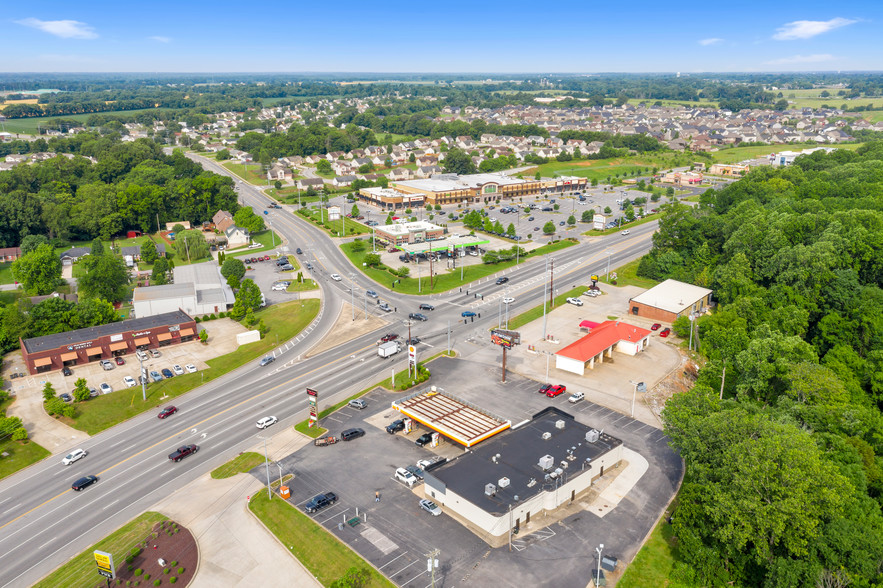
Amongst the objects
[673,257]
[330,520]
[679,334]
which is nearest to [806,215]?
[673,257]

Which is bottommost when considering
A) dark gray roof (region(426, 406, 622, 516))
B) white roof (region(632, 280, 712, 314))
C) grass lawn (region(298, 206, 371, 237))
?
dark gray roof (region(426, 406, 622, 516))

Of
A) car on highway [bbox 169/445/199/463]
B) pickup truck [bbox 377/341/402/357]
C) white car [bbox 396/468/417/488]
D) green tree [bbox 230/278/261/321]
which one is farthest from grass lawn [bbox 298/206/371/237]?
white car [bbox 396/468/417/488]

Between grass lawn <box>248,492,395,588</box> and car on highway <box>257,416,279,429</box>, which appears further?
car on highway <box>257,416,279,429</box>

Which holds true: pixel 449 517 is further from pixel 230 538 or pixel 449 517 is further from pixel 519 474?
pixel 230 538

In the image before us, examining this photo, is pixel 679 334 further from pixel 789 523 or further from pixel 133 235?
pixel 133 235

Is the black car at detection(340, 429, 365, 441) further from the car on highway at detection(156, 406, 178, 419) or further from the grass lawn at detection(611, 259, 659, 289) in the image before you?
the grass lawn at detection(611, 259, 659, 289)

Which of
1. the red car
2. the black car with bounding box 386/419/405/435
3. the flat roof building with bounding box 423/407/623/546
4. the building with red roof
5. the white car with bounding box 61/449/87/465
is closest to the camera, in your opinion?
the flat roof building with bounding box 423/407/623/546
